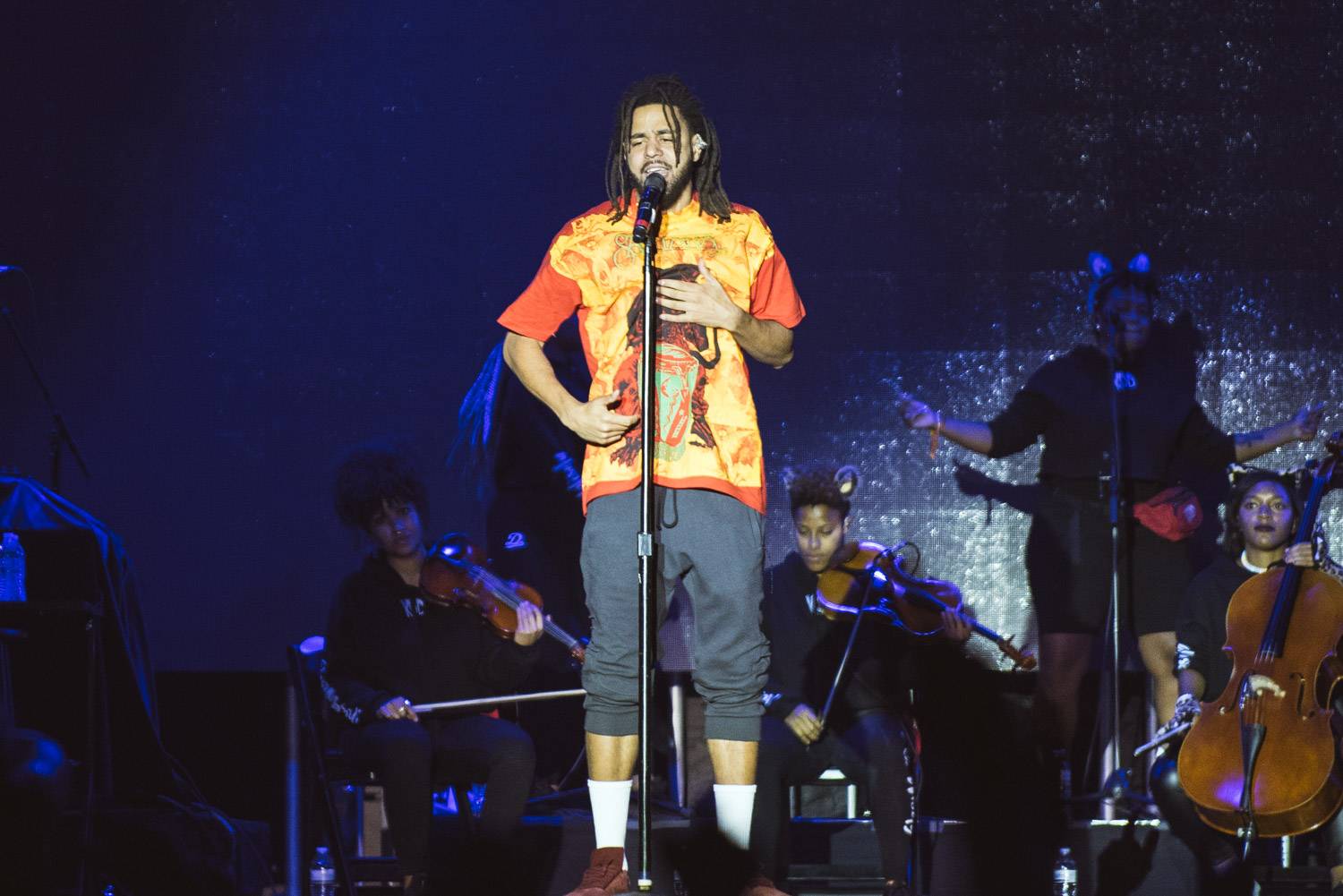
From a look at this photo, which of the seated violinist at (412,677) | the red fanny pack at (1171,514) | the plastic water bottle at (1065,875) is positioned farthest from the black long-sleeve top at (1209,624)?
the seated violinist at (412,677)

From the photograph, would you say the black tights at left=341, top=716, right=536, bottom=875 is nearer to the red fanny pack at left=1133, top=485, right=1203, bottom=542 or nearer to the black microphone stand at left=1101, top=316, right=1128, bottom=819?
the black microphone stand at left=1101, top=316, right=1128, bottom=819

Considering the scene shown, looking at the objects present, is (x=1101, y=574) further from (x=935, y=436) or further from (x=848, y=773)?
(x=848, y=773)

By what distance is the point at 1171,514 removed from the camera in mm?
5043

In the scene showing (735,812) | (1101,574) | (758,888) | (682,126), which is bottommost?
(758,888)

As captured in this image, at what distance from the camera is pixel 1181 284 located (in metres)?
5.38

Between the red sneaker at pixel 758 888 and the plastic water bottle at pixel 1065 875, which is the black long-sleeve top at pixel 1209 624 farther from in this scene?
the red sneaker at pixel 758 888

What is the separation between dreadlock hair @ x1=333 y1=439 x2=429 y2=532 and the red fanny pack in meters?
2.28

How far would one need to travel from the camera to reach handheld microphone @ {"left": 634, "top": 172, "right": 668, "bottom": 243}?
2.74m

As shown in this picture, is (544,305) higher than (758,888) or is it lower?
higher

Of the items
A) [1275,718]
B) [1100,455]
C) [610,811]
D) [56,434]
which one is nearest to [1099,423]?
[1100,455]

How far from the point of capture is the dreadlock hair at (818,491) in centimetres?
466

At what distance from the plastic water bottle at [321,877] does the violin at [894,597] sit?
5.13 feet

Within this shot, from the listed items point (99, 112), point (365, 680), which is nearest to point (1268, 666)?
point (365, 680)

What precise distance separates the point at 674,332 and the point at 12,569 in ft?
6.76
